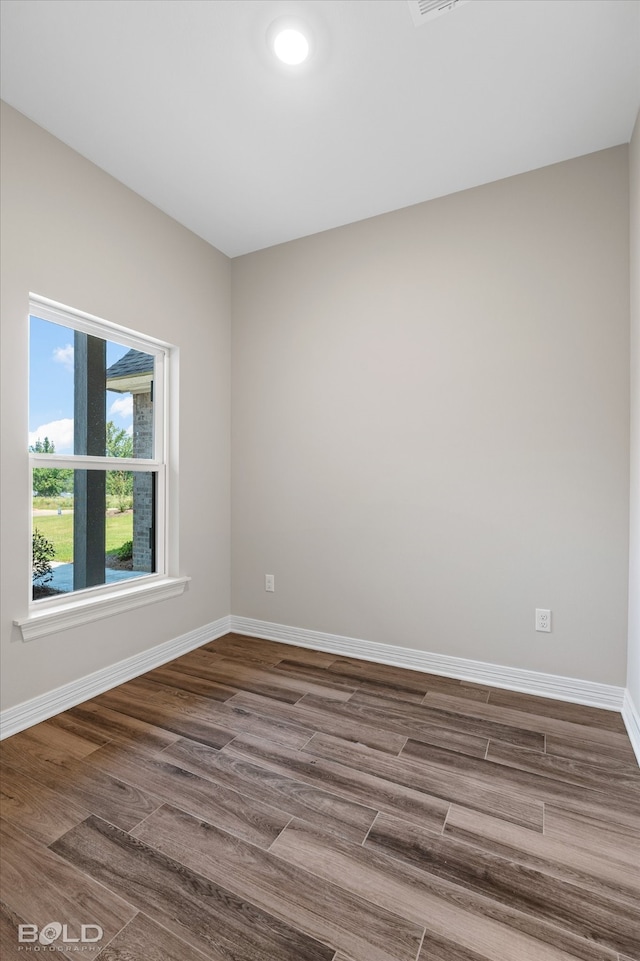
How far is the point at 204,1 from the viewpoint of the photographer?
64.4 inches

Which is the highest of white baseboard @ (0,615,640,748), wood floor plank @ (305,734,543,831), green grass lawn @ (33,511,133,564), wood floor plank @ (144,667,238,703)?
green grass lawn @ (33,511,133,564)

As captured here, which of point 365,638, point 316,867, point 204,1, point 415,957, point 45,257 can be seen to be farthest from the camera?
point 365,638

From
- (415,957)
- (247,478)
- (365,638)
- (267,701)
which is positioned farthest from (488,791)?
(247,478)

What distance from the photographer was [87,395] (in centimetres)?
259

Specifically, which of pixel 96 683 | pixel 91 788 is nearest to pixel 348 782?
pixel 91 788

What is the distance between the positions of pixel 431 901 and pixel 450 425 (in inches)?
84.2

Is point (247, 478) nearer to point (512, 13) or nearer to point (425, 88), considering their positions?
point (425, 88)

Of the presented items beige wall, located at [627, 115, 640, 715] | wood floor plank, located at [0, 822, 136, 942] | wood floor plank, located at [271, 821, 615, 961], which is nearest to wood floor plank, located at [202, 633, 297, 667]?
wood floor plank, located at [271, 821, 615, 961]

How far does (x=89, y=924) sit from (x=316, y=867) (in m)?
0.61

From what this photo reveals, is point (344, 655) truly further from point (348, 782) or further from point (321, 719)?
point (348, 782)

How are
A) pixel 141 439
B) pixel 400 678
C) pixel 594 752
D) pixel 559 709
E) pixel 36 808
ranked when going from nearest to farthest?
pixel 36 808 < pixel 594 752 < pixel 559 709 < pixel 400 678 < pixel 141 439

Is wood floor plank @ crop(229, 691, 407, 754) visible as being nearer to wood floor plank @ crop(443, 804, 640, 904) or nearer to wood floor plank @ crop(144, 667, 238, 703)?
wood floor plank @ crop(144, 667, 238, 703)

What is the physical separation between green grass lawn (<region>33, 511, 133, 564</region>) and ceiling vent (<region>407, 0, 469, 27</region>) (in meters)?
2.66

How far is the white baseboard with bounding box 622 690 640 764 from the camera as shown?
196 centimetres
